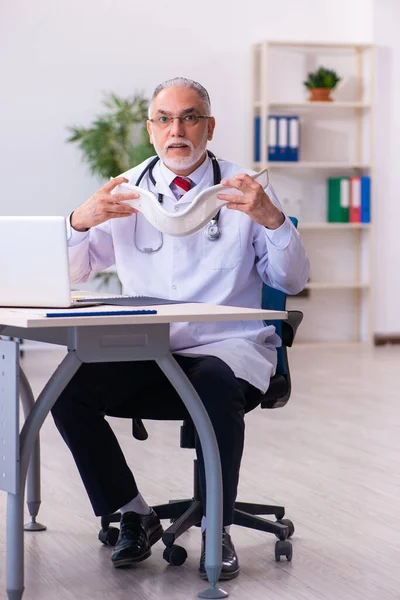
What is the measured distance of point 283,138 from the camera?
23.6 ft

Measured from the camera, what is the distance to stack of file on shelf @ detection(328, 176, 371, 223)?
730 cm

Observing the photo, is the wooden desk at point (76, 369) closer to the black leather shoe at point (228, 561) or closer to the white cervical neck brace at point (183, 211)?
the black leather shoe at point (228, 561)

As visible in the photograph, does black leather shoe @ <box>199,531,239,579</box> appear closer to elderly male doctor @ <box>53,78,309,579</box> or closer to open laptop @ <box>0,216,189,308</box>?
elderly male doctor @ <box>53,78,309,579</box>

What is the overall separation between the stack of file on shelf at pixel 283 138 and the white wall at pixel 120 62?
25 centimetres

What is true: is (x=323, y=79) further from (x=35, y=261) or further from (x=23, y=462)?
(x=23, y=462)

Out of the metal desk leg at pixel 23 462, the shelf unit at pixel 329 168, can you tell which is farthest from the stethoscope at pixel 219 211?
the shelf unit at pixel 329 168

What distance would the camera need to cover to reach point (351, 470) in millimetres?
3549

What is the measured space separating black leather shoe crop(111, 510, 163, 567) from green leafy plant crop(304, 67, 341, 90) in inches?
208

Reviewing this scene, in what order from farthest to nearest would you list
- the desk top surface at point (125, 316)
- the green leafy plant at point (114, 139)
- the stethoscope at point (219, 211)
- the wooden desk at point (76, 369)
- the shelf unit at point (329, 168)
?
the shelf unit at point (329, 168) → the green leafy plant at point (114, 139) → the stethoscope at point (219, 211) → the wooden desk at point (76, 369) → the desk top surface at point (125, 316)

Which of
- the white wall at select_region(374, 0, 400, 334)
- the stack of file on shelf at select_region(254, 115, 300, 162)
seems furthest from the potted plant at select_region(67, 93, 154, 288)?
the white wall at select_region(374, 0, 400, 334)

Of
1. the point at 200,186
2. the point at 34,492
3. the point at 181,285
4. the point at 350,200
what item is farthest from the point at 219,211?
the point at 350,200

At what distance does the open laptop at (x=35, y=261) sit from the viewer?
2186mm

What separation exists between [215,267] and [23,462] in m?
0.80

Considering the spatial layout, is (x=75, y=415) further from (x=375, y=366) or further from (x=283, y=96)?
(x=283, y=96)
